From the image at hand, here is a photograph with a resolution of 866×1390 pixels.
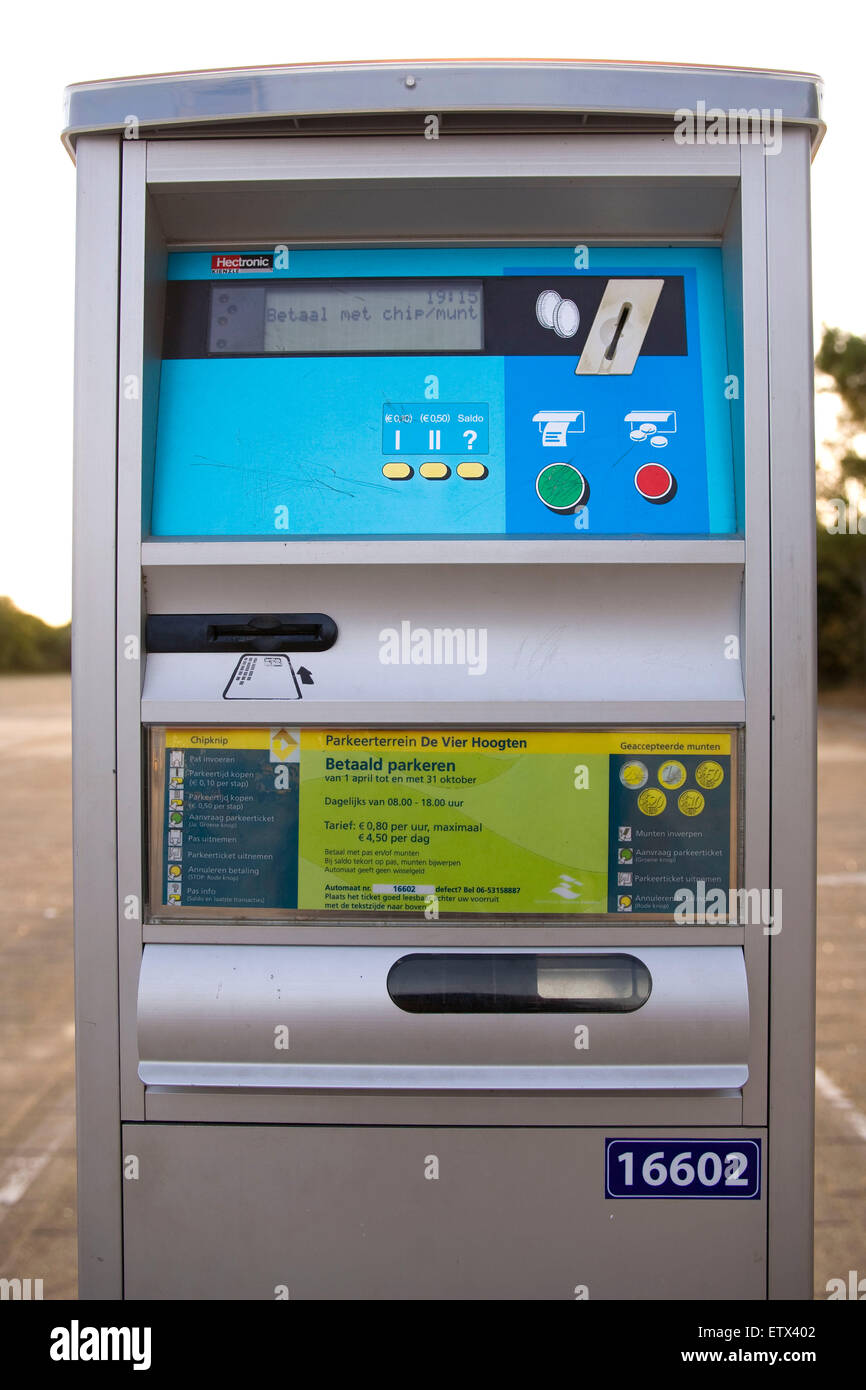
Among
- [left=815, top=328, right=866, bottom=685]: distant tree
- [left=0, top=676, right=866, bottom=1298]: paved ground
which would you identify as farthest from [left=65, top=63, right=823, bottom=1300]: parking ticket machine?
[left=815, top=328, right=866, bottom=685]: distant tree

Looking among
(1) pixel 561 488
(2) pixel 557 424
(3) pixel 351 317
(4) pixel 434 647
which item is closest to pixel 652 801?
(4) pixel 434 647

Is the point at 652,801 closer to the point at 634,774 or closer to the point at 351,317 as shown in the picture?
the point at 634,774

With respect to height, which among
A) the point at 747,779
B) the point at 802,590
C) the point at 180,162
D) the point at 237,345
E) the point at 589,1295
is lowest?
the point at 589,1295

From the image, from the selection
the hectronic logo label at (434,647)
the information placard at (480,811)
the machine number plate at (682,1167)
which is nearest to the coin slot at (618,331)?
the hectronic logo label at (434,647)

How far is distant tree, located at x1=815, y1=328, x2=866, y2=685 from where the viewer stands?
23.1 m

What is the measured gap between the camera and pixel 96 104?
62.2 inches

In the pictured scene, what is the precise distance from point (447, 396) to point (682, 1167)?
1.31 metres

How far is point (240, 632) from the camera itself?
63.4 inches

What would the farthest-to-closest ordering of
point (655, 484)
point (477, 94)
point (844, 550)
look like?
point (844, 550), point (655, 484), point (477, 94)

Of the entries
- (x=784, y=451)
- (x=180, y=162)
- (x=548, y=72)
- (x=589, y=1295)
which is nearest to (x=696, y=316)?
(x=784, y=451)

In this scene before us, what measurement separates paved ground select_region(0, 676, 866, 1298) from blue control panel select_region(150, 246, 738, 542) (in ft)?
7.91

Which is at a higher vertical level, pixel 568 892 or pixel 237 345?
pixel 237 345

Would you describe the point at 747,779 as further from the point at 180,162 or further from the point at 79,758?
the point at 180,162

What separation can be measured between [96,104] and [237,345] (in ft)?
1.36
